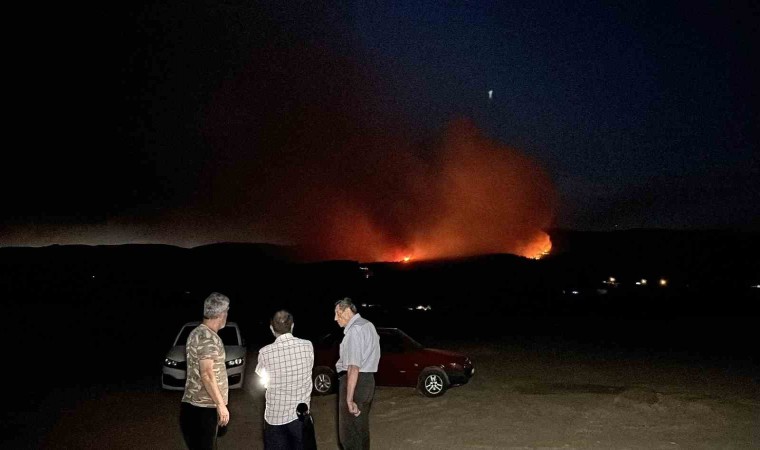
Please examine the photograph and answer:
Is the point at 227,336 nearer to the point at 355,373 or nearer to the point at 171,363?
the point at 171,363

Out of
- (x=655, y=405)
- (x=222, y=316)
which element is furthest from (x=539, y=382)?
(x=222, y=316)

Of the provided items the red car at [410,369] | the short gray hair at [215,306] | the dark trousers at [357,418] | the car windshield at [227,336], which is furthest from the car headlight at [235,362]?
the short gray hair at [215,306]

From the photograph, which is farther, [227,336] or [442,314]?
[442,314]

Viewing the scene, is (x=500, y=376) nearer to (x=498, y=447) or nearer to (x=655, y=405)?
(x=655, y=405)

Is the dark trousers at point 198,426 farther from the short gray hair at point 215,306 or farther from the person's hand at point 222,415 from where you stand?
the short gray hair at point 215,306

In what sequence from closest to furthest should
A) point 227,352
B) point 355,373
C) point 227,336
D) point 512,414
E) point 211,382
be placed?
point 211,382
point 355,373
point 512,414
point 227,352
point 227,336

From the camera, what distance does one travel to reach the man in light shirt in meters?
5.39

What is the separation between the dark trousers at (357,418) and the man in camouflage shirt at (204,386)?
1476mm

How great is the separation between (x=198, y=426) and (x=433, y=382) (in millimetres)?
7687

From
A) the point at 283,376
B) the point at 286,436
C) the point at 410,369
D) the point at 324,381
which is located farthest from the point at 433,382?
the point at 283,376

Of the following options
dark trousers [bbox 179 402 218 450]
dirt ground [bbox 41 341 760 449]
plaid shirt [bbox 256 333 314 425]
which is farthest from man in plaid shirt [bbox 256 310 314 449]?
dirt ground [bbox 41 341 760 449]

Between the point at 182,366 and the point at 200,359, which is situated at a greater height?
the point at 200,359

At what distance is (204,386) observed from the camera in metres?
4.20

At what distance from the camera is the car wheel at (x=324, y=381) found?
11680mm
